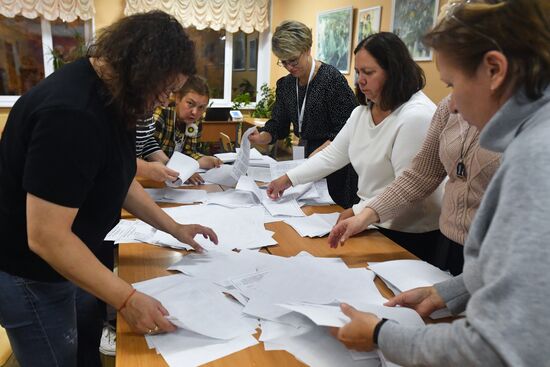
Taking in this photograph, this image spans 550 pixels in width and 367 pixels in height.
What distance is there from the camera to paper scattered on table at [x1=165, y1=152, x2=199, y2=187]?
1997 millimetres

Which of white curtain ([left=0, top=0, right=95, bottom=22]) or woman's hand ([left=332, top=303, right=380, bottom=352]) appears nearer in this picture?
woman's hand ([left=332, top=303, right=380, bottom=352])

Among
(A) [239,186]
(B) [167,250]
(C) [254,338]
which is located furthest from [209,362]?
(A) [239,186]

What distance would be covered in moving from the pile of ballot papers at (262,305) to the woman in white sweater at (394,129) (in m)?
0.45

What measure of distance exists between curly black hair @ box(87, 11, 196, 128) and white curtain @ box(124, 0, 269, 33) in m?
5.32

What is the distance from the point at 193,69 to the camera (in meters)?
0.99

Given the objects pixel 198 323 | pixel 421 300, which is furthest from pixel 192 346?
pixel 421 300

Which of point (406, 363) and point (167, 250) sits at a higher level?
point (406, 363)

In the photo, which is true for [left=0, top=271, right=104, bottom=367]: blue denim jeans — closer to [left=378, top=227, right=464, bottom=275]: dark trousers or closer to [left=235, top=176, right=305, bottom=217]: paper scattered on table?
Result: [left=235, top=176, right=305, bottom=217]: paper scattered on table

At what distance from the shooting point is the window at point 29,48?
5.56 metres

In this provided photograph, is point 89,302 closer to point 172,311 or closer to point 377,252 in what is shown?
point 172,311

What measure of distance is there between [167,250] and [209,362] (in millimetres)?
569

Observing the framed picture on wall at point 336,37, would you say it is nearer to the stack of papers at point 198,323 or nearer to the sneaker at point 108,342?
the sneaker at point 108,342

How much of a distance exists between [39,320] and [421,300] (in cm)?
94

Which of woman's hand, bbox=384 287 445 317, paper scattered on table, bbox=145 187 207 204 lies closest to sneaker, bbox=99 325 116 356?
paper scattered on table, bbox=145 187 207 204
